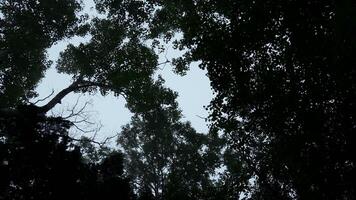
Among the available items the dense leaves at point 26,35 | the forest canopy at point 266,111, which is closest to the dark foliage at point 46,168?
the forest canopy at point 266,111

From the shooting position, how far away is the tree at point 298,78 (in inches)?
318

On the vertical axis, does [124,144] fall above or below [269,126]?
above

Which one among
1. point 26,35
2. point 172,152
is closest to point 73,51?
point 26,35

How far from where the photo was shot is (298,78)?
877 cm

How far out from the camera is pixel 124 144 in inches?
1008

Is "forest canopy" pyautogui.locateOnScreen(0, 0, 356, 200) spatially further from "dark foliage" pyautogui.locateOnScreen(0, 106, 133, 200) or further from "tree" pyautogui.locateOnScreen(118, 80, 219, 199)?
"tree" pyautogui.locateOnScreen(118, 80, 219, 199)

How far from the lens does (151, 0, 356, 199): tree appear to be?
8.09m

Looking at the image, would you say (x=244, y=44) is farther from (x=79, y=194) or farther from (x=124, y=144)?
(x=124, y=144)

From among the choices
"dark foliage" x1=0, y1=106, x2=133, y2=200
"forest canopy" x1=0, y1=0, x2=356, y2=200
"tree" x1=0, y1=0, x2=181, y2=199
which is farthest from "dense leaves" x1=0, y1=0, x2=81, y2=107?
"dark foliage" x1=0, y1=106, x2=133, y2=200

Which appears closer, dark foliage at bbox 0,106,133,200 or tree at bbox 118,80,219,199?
dark foliage at bbox 0,106,133,200

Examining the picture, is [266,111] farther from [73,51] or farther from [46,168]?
[73,51]

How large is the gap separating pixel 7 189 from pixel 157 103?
33.5 feet

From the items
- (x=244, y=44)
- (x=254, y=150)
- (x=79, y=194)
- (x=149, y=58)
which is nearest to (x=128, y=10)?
(x=149, y=58)

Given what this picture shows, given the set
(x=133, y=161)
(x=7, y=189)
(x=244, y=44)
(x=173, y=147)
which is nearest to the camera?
(x=7, y=189)
